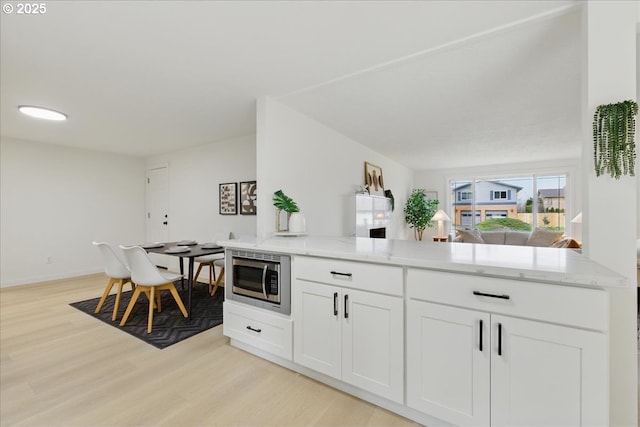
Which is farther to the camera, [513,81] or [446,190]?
[446,190]

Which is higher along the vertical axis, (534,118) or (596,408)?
(534,118)

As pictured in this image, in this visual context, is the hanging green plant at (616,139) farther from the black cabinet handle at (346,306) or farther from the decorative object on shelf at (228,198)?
the decorative object on shelf at (228,198)

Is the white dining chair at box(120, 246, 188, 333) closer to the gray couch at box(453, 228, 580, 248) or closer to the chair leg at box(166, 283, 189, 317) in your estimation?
the chair leg at box(166, 283, 189, 317)

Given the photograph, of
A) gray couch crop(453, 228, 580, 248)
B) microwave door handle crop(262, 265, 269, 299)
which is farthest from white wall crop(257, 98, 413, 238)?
gray couch crop(453, 228, 580, 248)

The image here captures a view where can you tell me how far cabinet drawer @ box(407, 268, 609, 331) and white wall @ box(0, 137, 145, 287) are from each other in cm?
591

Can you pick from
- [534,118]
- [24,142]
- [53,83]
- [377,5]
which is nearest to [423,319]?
[377,5]

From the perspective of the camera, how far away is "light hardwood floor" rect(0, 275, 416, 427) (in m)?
1.58

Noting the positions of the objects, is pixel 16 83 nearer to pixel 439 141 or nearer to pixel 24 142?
pixel 24 142

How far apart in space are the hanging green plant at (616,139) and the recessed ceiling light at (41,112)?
4.73 m

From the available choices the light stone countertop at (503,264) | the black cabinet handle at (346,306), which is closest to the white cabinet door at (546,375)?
the light stone countertop at (503,264)

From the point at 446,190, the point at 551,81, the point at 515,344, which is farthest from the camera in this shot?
the point at 446,190

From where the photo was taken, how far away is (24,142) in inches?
177

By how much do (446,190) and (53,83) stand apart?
7418 mm

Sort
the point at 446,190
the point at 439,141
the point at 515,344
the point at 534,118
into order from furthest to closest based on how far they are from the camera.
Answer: the point at 446,190, the point at 439,141, the point at 534,118, the point at 515,344
